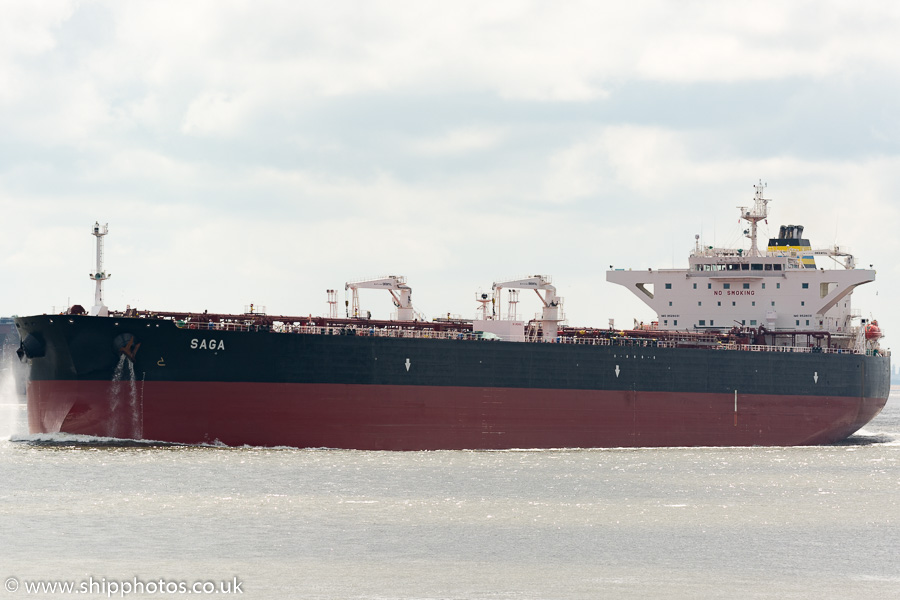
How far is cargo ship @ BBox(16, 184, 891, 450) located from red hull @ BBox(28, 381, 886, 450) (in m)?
0.05

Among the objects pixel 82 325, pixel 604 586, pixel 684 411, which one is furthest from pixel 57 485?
pixel 684 411

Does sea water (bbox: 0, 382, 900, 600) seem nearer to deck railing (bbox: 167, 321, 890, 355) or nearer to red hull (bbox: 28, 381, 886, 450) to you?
red hull (bbox: 28, 381, 886, 450)

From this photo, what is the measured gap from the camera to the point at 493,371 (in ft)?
129

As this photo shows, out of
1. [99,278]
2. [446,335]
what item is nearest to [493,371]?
[446,335]

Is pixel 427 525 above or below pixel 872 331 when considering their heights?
below

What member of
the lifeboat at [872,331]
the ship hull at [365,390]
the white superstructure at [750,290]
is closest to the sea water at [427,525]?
the ship hull at [365,390]

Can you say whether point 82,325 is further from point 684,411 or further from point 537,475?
point 684,411

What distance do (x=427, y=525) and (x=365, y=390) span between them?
42.7ft

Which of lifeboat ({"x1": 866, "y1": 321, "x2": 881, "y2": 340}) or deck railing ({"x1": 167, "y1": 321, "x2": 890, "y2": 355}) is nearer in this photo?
deck railing ({"x1": 167, "y1": 321, "x2": 890, "y2": 355})

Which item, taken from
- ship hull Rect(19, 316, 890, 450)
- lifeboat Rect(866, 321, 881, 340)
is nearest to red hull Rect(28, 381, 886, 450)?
ship hull Rect(19, 316, 890, 450)

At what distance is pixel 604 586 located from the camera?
19516mm

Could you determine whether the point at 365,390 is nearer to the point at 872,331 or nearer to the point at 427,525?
the point at 427,525

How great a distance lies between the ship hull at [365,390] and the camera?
3553cm

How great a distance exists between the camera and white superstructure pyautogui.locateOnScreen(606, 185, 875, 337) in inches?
2000
